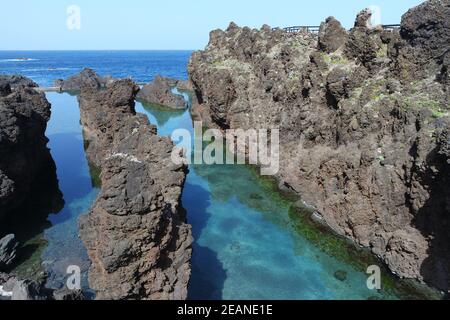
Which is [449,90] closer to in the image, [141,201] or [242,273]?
[242,273]

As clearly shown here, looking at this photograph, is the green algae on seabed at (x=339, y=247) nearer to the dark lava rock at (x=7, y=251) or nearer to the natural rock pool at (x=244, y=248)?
the natural rock pool at (x=244, y=248)

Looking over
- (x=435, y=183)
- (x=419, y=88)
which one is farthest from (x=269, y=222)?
(x=419, y=88)

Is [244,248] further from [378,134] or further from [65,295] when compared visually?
[65,295]

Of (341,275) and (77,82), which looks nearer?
(341,275)

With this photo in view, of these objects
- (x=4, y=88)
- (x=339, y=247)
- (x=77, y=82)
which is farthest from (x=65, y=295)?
(x=77, y=82)

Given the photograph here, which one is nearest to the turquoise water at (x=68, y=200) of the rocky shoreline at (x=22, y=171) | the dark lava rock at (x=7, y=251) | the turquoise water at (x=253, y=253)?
the rocky shoreline at (x=22, y=171)

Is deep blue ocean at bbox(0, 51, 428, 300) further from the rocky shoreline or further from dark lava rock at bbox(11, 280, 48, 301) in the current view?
dark lava rock at bbox(11, 280, 48, 301)
